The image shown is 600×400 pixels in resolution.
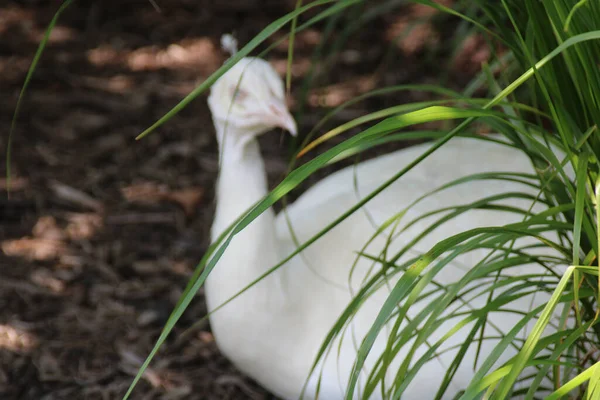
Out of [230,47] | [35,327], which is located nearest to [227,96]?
[230,47]

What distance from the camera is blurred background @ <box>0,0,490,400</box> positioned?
248cm

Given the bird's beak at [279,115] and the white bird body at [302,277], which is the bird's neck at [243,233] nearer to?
the white bird body at [302,277]

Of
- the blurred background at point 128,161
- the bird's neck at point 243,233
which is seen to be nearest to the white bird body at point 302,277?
the bird's neck at point 243,233

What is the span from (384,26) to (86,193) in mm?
1578

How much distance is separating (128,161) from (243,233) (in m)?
1.47

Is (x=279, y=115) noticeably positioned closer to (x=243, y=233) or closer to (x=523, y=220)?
(x=243, y=233)

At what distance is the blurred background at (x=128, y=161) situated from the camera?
2484 millimetres

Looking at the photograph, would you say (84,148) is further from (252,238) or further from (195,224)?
(252,238)

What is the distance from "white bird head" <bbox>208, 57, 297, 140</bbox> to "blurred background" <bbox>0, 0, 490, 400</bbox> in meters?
0.19

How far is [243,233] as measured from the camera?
198cm

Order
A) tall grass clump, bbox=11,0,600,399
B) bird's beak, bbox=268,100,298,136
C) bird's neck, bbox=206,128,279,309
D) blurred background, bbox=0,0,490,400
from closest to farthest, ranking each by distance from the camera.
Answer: tall grass clump, bbox=11,0,600,399 → bird's beak, bbox=268,100,298,136 → bird's neck, bbox=206,128,279,309 → blurred background, bbox=0,0,490,400

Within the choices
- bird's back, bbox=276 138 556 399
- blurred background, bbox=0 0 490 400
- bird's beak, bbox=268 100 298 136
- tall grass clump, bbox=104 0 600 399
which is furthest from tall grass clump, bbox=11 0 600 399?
blurred background, bbox=0 0 490 400

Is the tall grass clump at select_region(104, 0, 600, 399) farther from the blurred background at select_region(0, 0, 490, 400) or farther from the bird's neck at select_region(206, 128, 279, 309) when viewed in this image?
the blurred background at select_region(0, 0, 490, 400)

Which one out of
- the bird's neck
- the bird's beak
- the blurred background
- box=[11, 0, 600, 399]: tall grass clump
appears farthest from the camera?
the blurred background
